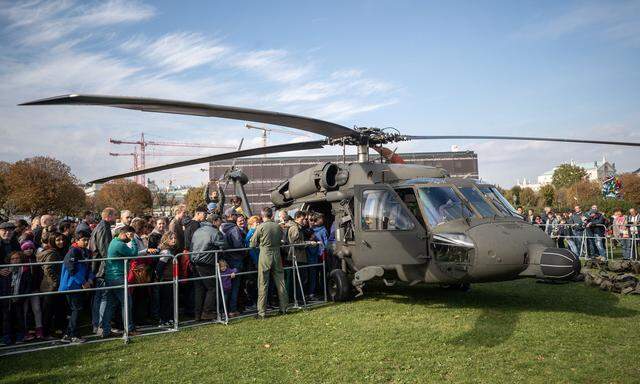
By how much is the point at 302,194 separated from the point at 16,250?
6.36 meters

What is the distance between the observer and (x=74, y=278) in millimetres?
7270

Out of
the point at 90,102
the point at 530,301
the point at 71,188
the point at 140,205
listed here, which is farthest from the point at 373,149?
the point at 140,205

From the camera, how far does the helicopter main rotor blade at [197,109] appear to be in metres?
4.57

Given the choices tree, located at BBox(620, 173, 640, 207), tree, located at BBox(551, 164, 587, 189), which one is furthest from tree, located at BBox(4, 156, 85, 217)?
tree, located at BBox(551, 164, 587, 189)

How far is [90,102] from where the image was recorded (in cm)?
473

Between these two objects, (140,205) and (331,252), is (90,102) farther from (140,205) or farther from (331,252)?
(140,205)

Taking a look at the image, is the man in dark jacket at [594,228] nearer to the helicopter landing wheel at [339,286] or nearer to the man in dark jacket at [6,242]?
the helicopter landing wheel at [339,286]

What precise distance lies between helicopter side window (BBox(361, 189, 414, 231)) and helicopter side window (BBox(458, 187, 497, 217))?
118 centimetres

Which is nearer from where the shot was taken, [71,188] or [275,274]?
[275,274]

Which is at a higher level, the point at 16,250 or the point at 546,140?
the point at 546,140

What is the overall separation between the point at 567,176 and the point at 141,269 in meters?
109

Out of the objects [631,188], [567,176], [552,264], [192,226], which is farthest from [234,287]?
[567,176]

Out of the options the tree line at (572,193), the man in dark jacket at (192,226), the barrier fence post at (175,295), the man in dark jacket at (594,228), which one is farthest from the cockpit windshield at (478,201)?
the tree line at (572,193)

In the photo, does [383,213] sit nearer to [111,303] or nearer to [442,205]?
[442,205]
